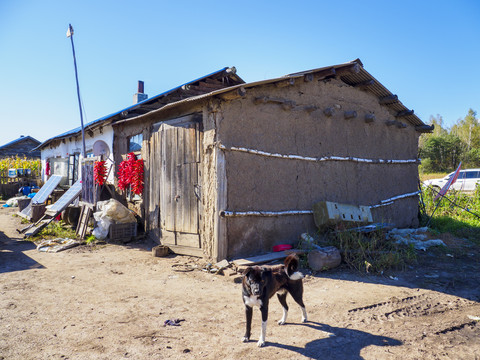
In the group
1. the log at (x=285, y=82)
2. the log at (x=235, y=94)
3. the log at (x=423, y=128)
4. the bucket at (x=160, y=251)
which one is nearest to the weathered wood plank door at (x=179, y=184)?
the bucket at (x=160, y=251)

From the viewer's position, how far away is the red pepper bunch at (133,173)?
8.34m

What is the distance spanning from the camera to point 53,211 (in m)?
9.45

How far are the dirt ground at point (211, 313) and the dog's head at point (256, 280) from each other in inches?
22.7

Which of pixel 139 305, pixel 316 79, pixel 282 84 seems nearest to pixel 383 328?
pixel 139 305

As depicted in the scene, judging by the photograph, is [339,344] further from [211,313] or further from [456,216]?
[456,216]

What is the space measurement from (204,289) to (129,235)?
398 cm

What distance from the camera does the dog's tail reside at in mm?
3283

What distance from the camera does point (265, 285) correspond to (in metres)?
3.13

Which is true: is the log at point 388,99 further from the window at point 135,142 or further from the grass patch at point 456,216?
the window at point 135,142

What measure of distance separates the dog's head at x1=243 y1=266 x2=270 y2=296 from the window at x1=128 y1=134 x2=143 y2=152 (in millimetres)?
6814

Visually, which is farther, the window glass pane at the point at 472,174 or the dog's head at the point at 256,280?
the window glass pane at the point at 472,174

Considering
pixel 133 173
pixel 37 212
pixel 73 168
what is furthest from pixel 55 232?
pixel 73 168

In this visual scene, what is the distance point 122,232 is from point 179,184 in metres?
2.34

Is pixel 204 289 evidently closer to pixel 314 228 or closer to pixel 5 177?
pixel 314 228
